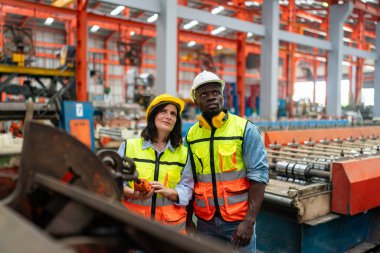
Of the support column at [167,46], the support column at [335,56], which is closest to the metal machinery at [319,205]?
the support column at [167,46]

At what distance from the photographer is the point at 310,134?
5.55 metres

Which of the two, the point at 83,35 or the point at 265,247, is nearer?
the point at 265,247

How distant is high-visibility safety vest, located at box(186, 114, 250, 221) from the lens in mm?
2172

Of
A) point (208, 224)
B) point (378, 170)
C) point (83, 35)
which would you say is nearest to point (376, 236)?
point (378, 170)

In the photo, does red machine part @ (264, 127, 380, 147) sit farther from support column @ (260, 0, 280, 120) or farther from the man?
support column @ (260, 0, 280, 120)

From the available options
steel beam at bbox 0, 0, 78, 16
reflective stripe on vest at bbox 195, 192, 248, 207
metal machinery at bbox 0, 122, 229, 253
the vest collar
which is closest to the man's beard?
the vest collar

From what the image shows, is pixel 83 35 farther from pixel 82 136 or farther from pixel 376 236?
pixel 376 236

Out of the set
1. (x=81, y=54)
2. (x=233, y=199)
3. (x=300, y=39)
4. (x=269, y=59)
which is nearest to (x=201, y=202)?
(x=233, y=199)

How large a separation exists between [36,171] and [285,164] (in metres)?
2.52

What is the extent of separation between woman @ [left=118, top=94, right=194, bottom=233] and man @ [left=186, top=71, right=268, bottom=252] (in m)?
0.13

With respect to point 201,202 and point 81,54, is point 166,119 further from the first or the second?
point 81,54

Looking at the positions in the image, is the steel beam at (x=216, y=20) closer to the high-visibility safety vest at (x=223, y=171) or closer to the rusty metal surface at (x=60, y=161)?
the high-visibility safety vest at (x=223, y=171)

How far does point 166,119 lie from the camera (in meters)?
2.13

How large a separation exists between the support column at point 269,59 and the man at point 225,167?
719 cm
